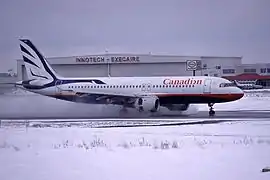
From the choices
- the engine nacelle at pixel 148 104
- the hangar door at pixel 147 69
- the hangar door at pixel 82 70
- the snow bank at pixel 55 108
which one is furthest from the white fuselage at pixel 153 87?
the hangar door at pixel 147 69

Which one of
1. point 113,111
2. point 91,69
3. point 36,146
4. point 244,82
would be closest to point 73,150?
point 36,146

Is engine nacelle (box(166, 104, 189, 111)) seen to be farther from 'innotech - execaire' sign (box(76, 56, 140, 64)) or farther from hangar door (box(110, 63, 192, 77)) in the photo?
'innotech - execaire' sign (box(76, 56, 140, 64))

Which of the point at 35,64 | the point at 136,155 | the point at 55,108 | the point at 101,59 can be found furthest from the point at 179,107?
the point at 101,59

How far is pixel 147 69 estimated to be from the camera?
104m

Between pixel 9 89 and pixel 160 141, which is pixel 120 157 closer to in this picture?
pixel 160 141

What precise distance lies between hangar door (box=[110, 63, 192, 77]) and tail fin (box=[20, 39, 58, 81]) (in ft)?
195

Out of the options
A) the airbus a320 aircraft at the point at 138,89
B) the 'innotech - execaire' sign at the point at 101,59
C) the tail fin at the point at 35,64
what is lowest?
the airbus a320 aircraft at the point at 138,89

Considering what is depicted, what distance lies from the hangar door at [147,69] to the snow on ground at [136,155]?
8260 cm

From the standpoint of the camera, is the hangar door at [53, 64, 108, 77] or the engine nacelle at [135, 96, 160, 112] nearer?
the engine nacelle at [135, 96, 160, 112]

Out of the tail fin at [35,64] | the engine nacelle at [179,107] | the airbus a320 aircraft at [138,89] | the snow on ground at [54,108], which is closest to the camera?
the airbus a320 aircraft at [138,89]

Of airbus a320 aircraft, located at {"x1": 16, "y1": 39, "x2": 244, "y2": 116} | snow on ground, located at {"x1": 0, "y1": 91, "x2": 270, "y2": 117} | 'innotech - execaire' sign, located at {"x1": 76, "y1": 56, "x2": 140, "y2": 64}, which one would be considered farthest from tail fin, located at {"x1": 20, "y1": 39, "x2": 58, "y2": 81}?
'innotech - execaire' sign, located at {"x1": 76, "y1": 56, "x2": 140, "y2": 64}

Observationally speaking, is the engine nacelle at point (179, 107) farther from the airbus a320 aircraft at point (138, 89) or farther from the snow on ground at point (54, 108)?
the snow on ground at point (54, 108)

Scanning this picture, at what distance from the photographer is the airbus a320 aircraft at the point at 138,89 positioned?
33.7 meters

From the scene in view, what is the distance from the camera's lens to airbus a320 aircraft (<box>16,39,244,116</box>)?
110ft
